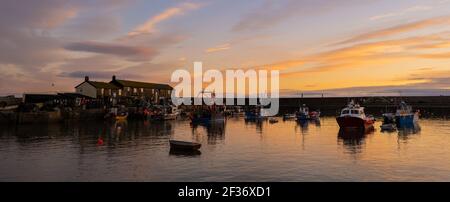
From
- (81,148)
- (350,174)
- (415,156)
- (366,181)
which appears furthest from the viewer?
(81,148)

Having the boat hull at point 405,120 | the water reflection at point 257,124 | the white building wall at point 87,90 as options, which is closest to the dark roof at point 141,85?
the white building wall at point 87,90

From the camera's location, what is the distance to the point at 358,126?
238 ft

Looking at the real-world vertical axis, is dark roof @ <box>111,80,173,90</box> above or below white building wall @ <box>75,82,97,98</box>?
above

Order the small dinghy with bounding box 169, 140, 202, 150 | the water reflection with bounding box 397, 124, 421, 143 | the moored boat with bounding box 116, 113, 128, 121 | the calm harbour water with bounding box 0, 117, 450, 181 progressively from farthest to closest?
the moored boat with bounding box 116, 113, 128, 121 → the water reflection with bounding box 397, 124, 421, 143 → the small dinghy with bounding box 169, 140, 202, 150 → the calm harbour water with bounding box 0, 117, 450, 181

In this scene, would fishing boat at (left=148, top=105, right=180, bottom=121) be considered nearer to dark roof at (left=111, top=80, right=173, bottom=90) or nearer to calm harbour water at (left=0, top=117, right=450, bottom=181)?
dark roof at (left=111, top=80, right=173, bottom=90)

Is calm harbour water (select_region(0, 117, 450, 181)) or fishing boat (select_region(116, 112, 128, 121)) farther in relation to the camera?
fishing boat (select_region(116, 112, 128, 121))

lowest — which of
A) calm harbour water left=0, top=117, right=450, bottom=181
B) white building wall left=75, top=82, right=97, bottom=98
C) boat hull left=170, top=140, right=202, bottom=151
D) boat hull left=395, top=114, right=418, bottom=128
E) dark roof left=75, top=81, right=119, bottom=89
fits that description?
calm harbour water left=0, top=117, right=450, bottom=181

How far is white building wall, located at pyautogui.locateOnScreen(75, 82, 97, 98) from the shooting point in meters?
118

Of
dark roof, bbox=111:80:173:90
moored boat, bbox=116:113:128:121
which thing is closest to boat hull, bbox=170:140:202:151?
moored boat, bbox=116:113:128:121

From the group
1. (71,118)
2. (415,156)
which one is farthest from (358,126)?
(71,118)

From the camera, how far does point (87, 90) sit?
4692 inches

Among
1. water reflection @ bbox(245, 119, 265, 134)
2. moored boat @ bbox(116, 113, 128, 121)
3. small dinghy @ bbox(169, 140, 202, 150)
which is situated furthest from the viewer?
moored boat @ bbox(116, 113, 128, 121)
